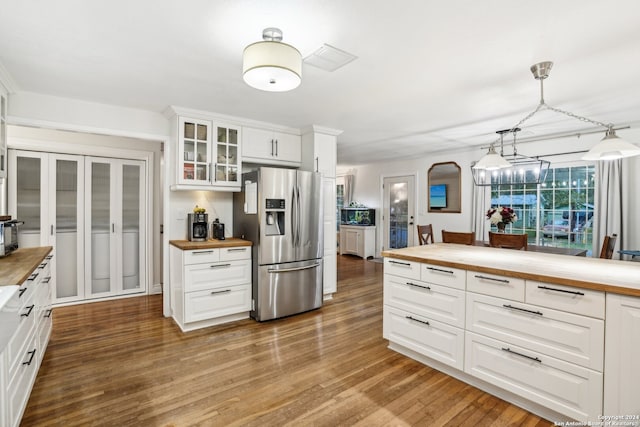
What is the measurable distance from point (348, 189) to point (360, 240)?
60.4 inches

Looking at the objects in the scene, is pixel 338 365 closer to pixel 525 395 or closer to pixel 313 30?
pixel 525 395

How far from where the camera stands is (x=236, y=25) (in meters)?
1.85

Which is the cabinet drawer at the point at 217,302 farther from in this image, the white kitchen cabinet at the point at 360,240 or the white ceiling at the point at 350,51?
the white kitchen cabinet at the point at 360,240

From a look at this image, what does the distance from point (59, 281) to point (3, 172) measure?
80.7 inches

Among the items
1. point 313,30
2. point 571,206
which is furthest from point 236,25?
point 571,206

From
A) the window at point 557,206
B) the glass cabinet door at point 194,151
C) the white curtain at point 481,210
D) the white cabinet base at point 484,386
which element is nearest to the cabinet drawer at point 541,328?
the white cabinet base at point 484,386

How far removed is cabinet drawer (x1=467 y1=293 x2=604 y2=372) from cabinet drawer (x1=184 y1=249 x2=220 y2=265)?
245 cm

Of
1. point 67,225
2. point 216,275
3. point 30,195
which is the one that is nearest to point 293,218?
point 216,275

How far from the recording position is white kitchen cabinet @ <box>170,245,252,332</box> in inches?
127

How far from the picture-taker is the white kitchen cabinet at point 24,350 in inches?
61.3

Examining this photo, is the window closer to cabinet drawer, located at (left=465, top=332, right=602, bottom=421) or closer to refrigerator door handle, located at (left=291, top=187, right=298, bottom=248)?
cabinet drawer, located at (left=465, top=332, right=602, bottom=421)

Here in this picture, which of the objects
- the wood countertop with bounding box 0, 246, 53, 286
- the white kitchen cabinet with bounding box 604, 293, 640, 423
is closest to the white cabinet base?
the white kitchen cabinet with bounding box 604, 293, 640, 423

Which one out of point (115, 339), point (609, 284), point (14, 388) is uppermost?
point (609, 284)

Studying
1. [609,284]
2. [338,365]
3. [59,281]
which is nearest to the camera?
[609,284]
